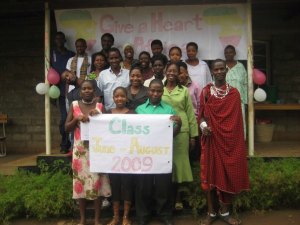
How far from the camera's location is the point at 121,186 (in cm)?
448

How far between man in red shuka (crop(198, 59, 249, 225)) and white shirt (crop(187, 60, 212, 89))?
32.1 inches

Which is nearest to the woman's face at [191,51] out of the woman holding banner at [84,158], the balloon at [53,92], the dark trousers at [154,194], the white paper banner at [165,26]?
the white paper banner at [165,26]

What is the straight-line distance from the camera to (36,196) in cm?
495

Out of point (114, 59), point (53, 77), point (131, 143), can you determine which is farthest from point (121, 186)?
point (53, 77)

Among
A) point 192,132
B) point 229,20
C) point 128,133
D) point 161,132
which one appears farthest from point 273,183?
point 229,20

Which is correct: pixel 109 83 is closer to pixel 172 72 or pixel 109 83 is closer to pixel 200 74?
pixel 172 72

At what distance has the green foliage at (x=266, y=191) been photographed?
193 inches

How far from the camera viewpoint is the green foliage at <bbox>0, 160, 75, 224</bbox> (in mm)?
4895

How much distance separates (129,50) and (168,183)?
2005 millimetres

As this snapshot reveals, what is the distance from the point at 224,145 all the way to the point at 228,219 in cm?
90

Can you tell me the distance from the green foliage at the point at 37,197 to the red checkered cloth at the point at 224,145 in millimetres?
1787

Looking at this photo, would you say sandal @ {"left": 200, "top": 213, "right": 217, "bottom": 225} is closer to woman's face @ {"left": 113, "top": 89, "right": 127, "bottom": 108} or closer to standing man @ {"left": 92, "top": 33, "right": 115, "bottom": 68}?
woman's face @ {"left": 113, "top": 89, "right": 127, "bottom": 108}

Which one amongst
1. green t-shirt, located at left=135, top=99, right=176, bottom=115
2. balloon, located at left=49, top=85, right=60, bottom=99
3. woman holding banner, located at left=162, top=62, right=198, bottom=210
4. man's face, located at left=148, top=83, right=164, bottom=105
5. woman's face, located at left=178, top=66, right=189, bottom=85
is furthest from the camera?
balloon, located at left=49, top=85, right=60, bottom=99

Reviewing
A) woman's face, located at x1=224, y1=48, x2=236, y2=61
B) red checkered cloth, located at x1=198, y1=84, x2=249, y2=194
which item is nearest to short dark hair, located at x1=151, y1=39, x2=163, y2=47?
woman's face, located at x1=224, y1=48, x2=236, y2=61
